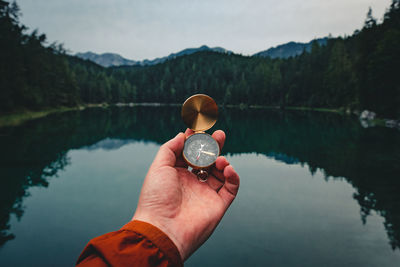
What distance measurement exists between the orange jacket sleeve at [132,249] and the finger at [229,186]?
1.40 meters

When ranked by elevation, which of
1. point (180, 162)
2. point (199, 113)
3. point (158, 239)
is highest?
point (199, 113)

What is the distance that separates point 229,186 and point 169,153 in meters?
0.96

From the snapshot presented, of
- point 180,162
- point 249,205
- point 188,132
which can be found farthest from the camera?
point 249,205

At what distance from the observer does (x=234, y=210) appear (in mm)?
13281

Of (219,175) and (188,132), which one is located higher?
(188,132)

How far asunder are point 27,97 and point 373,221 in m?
61.5

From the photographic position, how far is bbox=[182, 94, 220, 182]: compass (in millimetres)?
3979

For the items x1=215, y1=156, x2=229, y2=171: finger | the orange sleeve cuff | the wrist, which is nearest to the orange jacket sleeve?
the orange sleeve cuff

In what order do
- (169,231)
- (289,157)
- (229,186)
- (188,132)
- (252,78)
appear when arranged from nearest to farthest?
(169,231), (229,186), (188,132), (289,157), (252,78)

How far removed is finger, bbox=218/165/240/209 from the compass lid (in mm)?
1012

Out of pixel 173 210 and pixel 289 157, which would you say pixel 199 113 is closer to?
pixel 173 210

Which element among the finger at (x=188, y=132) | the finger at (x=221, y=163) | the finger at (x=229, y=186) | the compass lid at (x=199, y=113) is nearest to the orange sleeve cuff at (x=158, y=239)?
the finger at (x=229, y=186)

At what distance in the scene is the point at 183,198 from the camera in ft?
11.7

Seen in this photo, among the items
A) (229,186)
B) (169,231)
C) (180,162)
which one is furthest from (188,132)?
(169,231)
